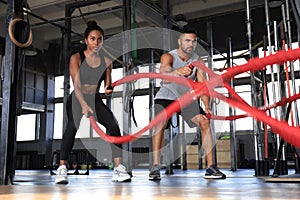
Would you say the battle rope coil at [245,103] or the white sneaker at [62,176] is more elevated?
the battle rope coil at [245,103]

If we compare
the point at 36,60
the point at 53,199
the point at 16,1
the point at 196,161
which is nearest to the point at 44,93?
the point at 36,60

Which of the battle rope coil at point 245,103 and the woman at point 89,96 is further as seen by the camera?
the woman at point 89,96

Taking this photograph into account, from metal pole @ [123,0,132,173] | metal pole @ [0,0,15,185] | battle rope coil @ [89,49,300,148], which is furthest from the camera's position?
metal pole @ [123,0,132,173]

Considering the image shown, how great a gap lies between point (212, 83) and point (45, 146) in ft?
35.7

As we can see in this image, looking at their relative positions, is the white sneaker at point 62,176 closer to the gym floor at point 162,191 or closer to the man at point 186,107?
the gym floor at point 162,191

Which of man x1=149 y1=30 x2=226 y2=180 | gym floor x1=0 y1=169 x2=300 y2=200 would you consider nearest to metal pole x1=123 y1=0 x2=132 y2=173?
man x1=149 y1=30 x2=226 y2=180

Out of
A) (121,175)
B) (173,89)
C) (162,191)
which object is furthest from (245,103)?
(173,89)

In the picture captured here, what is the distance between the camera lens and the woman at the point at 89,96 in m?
2.68

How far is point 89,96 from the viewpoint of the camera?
274cm

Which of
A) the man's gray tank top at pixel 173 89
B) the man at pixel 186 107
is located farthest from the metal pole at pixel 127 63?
the man's gray tank top at pixel 173 89

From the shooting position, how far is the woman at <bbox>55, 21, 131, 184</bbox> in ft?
8.80

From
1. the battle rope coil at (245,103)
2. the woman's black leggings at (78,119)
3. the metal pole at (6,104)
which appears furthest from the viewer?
the woman's black leggings at (78,119)

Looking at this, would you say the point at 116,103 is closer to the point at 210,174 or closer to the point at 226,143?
the point at 226,143

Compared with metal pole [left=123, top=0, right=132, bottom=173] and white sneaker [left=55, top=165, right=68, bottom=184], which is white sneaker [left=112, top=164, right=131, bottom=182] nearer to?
white sneaker [left=55, top=165, right=68, bottom=184]
